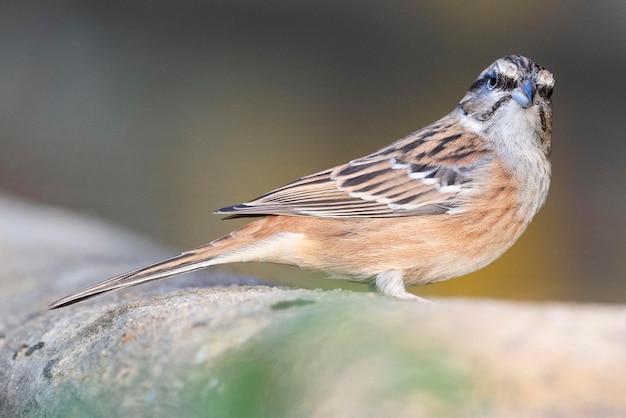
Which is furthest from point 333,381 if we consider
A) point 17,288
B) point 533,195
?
point 17,288

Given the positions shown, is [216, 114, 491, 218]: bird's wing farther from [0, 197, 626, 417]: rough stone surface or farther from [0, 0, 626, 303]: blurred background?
[0, 0, 626, 303]: blurred background

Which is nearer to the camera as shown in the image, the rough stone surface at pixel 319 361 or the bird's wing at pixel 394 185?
the rough stone surface at pixel 319 361

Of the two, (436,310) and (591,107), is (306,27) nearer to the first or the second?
(591,107)

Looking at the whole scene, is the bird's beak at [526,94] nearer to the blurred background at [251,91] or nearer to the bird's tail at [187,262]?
the bird's tail at [187,262]

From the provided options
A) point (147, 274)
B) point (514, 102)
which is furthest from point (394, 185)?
point (147, 274)

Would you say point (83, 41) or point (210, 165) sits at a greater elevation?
point (83, 41)

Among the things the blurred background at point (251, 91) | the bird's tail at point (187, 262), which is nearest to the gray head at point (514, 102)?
the bird's tail at point (187, 262)

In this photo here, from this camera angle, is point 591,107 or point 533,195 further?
point 591,107

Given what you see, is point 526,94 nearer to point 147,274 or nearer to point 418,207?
point 418,207

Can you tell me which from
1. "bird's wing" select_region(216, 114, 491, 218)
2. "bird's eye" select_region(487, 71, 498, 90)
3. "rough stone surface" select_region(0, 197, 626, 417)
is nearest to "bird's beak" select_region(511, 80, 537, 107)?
"bird's eye" select_region(487, 71, 498, 90)
